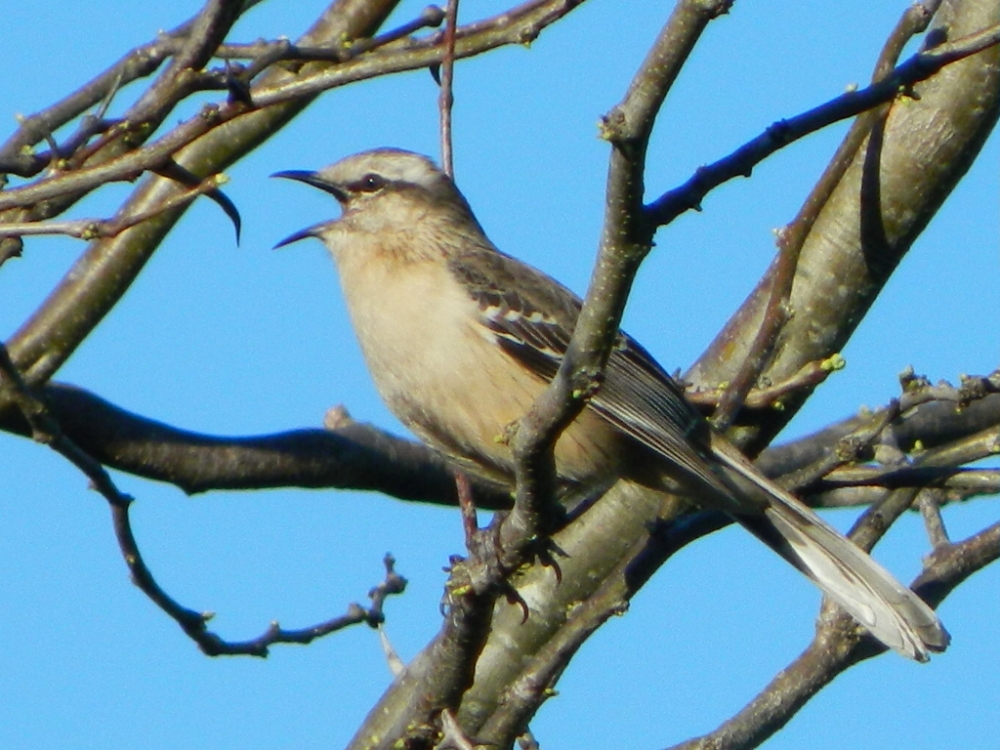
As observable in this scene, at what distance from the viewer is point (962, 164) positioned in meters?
6.07

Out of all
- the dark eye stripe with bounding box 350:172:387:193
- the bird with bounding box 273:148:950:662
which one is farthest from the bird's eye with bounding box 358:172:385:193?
the bird with bounding box 273:148:950:662

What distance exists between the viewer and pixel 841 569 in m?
5.95

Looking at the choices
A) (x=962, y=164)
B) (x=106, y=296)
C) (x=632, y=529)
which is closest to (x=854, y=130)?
(x=962, y=164)

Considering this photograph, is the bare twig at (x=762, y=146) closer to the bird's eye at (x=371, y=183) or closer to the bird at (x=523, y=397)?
the bird at (x=523, y=397)

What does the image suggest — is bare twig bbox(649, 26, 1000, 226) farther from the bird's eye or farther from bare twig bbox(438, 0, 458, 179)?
the bird's eye

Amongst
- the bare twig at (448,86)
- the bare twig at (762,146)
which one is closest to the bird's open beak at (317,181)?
the bare twig at (448,86)

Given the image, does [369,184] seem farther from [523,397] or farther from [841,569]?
[841,569]

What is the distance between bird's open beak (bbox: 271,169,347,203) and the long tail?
2.04m

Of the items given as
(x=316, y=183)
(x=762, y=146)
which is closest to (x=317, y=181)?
(x=316, y=183)

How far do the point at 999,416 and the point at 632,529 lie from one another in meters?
1.69

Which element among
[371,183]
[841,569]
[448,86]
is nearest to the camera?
[448,86]

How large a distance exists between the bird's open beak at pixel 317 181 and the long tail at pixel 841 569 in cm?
204

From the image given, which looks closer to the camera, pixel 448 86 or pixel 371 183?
pixel 448 86

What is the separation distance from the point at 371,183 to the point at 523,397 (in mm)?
1411
